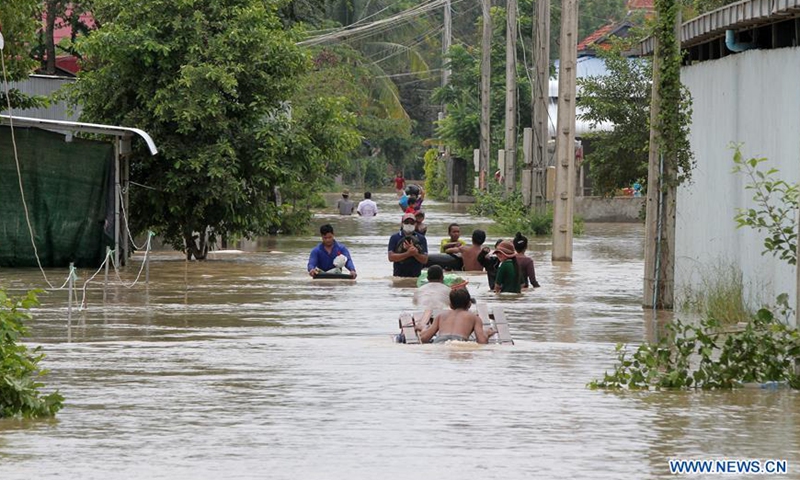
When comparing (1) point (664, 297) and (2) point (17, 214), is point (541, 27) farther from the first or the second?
(1) point (664, 297)

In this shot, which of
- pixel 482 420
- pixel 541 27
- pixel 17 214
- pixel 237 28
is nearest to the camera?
pixel 482 420

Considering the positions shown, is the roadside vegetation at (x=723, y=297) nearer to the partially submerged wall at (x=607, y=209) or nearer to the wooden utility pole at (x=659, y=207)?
the wooden utility pole at (x=659, y=207)

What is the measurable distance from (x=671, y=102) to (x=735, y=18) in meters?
2.13

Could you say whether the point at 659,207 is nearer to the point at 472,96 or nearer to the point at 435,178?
the point at 472,96

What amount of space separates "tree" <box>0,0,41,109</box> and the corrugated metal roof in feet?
38.9

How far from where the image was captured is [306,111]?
107 feet

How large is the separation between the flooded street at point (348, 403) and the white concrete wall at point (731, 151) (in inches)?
51.8

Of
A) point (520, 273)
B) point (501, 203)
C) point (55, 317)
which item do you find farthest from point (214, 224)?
point (501, 203)

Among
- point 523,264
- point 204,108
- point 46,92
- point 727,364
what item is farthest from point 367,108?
point 727,364

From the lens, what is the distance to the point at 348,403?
12.5 metres

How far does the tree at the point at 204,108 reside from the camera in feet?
100.0

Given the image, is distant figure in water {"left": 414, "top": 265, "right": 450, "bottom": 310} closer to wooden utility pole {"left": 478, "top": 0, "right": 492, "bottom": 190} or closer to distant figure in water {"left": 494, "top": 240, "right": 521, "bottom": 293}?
distant figure in water {"left": 494, "top": 240, "right": 521, "bottom": 293}

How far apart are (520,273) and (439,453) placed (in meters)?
14.0

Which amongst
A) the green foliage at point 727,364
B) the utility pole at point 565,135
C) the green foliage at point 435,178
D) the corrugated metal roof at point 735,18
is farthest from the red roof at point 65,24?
the green foliage at point 727,364
